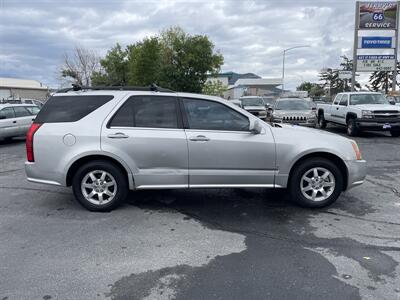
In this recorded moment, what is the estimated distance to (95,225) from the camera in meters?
4.71

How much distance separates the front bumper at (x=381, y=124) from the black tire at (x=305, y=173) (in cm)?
911

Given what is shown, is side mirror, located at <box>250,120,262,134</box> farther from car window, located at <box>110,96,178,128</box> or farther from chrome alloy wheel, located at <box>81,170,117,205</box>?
chrome alloy wheel, located at <box>81,170,117,205</box>

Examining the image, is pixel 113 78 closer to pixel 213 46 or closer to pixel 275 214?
pixel 213 46

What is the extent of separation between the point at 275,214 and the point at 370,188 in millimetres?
2536

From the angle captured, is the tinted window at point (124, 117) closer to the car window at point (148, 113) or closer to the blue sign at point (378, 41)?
the car window at point (148, 113)

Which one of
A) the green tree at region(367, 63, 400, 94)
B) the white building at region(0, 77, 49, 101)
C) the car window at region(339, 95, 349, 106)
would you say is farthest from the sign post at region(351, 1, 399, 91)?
the white building at region(0, 77, 49, 101)

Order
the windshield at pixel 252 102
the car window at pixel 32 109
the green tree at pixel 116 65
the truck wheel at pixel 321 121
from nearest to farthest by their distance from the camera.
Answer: the car window at pixel 32 109 < the truck wheel at pixel 321 121 < the windshield at pixel 252 102 < the green tree at pixel 116 65

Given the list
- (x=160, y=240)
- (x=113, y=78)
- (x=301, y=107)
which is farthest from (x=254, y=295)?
(x=113, y=78)

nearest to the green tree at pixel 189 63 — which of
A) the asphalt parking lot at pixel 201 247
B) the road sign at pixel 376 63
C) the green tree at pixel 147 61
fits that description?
the green tree at pixel 147 61

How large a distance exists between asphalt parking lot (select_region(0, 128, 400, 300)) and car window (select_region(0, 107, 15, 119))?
8.28 metres

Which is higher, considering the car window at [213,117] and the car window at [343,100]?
the car window at [343,100]

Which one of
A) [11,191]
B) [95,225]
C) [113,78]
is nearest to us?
[95,225]

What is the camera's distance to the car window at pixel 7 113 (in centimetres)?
1316

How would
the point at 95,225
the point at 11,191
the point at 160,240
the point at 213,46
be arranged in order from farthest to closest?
the point at 213,46 < the point at 11,191 < the point at 95,225 < the point at 160,240
